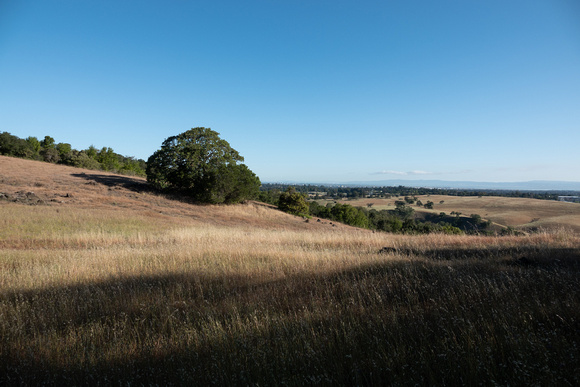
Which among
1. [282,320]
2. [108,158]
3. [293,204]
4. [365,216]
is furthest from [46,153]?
[282,320]

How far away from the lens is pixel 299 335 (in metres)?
3.52

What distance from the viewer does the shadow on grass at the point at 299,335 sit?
2811 mm

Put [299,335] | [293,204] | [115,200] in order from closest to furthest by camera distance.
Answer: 1. [299,335]
2. [115,200]
3. [293,204]

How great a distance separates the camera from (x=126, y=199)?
95.1 ft

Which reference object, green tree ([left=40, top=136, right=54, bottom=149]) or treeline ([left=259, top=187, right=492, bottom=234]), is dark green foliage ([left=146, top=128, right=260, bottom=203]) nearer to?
treeline ([left=259, top=187, right=492, bottom=234])

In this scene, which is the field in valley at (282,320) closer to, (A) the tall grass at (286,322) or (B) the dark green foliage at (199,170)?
(A) the tall grass at (286,322)

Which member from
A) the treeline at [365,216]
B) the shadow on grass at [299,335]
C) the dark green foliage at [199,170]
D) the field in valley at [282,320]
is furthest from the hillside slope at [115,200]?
the shadow on grass at [299,335]

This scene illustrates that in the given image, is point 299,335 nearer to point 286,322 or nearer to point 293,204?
point 286,322

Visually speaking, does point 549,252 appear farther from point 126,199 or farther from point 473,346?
point 126,199

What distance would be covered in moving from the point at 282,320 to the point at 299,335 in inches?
16.2

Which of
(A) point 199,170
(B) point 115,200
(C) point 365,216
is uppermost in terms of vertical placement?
(A) point 199,170

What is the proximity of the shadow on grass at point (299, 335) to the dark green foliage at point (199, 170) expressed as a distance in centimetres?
2980

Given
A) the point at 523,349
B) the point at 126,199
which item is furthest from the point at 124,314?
the point at 126,199

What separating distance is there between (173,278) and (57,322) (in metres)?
2.32
